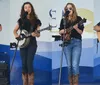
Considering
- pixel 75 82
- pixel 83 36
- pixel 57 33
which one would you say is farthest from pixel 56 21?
pixel 75 82

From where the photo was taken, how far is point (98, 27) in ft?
14.8

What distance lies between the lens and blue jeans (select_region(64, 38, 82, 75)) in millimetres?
4469

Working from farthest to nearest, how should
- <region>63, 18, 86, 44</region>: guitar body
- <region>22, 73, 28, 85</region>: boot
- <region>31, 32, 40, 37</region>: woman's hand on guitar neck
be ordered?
1. <region>22, 73, 28, 85</region>: boot
2. <region>31, 32, 40, 37</region>: woman's hand on guitar neck
3. <region>63, 18, 86, 44</region>: guitar body

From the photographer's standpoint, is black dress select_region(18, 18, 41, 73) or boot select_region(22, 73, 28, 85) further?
boot select_region(22, 73, 28, 85)

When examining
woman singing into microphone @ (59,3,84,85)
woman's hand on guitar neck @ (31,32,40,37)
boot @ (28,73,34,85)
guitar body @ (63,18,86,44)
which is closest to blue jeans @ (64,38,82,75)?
woman singing into microphone @ (59,3,84,85)

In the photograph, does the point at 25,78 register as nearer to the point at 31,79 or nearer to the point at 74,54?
the point at 31,79

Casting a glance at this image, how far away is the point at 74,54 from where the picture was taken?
14.7 feet

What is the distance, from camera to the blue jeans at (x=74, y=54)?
4.47 metres

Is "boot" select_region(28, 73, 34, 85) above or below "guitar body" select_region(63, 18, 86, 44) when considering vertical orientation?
below

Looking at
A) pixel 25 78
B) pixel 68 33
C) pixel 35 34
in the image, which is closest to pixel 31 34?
pixel 35 34

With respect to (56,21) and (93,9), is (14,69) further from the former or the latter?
(93,9)

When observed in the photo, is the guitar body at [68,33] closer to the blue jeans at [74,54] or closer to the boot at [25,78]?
the blue jeans at [74,54]

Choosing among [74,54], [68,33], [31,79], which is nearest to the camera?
[68,33]

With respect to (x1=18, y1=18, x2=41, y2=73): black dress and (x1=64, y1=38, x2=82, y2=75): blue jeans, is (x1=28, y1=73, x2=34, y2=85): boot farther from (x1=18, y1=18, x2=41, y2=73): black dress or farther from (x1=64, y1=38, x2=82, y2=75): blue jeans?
(x1=64, y1=38, x2=82, y2=75): blue jeans
